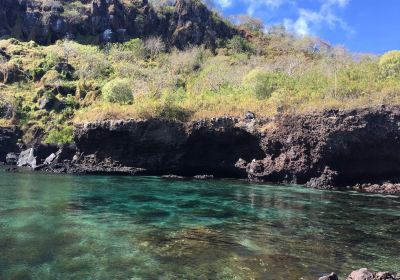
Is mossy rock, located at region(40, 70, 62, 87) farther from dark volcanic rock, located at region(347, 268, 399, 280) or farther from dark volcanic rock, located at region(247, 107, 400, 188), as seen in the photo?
dark volcanic rock, located at region(347, 268, 399, 280)

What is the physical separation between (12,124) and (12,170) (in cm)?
2135

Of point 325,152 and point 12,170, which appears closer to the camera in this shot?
point 325,152

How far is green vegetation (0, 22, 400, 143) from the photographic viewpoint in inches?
1441

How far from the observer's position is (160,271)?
33.8 ft

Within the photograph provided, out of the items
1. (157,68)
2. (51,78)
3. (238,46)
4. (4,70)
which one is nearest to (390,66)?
(157,68)

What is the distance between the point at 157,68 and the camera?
240 feet

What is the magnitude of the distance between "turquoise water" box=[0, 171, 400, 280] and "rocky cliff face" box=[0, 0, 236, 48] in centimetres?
6824

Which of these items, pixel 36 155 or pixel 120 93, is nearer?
pixel 120 93

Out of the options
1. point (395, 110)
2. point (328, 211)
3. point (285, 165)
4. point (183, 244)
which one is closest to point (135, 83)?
point (285, 165)

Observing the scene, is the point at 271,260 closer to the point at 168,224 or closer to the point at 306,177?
the point at 168,224

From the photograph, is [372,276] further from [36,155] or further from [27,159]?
[27,159]

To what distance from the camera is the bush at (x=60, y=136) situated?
162 feet

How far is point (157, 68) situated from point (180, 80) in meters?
11.2

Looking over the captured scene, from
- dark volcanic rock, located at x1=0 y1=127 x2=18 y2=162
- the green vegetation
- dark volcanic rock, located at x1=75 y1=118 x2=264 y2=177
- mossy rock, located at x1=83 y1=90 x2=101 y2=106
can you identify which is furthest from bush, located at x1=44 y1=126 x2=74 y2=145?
dark volcanic rock, located at x1=75 y1=118 x2=264 y2=177
